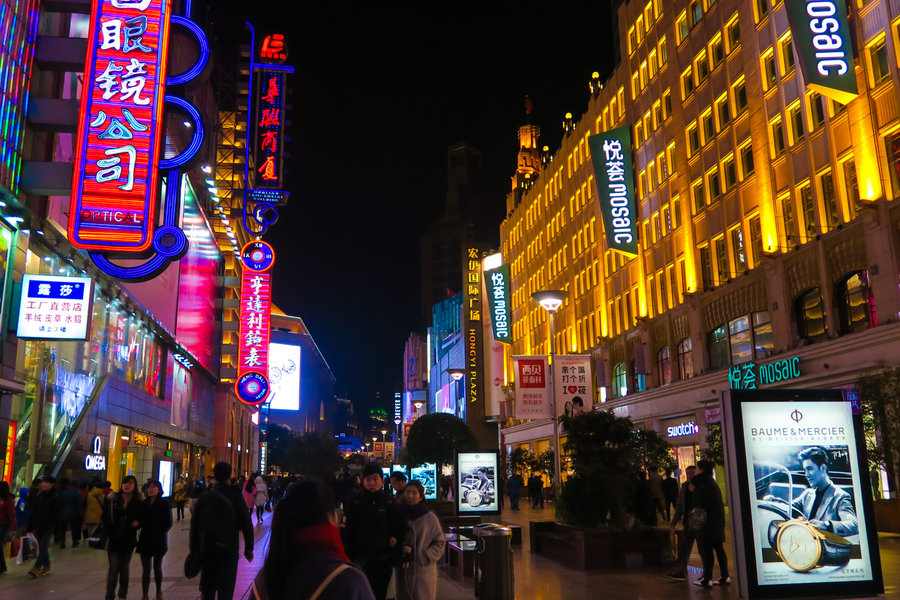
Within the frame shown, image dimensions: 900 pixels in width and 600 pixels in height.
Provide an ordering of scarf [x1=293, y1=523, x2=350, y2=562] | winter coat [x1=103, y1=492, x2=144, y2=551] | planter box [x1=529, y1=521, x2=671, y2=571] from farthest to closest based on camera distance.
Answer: planter box [x1=529, y1=521, x2=671, y2=571] → winter coat [x1=103, y1=492, x2=144, y2=551] → scarf [x1=293, y1=523, x2=350, y2=562]

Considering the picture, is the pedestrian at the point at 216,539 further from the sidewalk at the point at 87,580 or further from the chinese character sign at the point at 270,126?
the chinese character sign at the point at 270,126

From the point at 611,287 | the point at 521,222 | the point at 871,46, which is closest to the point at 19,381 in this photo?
the point at 871,46

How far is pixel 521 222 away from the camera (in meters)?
66.2

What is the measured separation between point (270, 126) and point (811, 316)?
36959mm

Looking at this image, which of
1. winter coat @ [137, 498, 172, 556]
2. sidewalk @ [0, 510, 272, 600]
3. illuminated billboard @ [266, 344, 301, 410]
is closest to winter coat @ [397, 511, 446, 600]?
sidewalk @ [0, 510, 272, 600]

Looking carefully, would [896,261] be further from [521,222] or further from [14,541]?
[521,222]

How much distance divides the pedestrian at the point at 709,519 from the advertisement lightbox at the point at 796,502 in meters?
2.89

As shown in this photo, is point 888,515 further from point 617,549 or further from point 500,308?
point 500,308

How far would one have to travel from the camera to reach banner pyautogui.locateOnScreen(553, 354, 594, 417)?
2270 cm

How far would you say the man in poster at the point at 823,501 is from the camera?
8.00m

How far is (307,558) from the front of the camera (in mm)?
2787

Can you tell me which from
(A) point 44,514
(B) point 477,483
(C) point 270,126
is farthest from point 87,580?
(C) point 270,126

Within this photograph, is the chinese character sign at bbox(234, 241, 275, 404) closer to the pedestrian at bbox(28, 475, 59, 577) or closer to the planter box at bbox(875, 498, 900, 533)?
the pedestrian at bbox(28, 475, 59, 577)

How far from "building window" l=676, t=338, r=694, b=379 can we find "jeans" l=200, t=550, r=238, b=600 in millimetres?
28489
